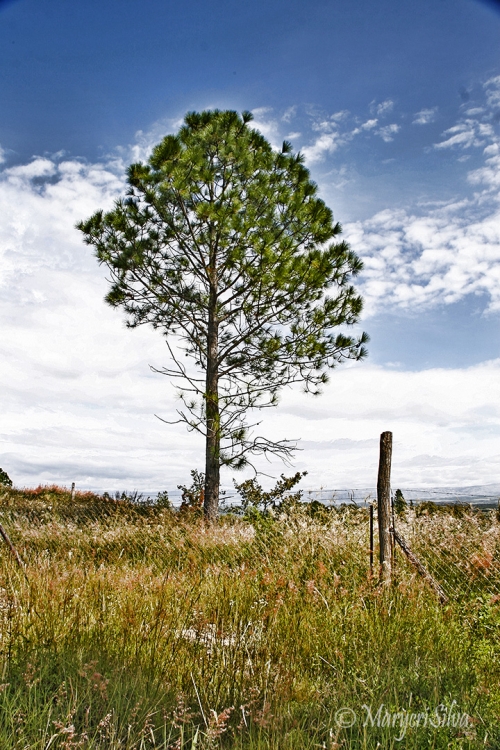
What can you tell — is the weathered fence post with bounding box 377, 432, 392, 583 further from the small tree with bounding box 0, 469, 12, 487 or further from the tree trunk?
the small tree with bounding box 0, 469, 12, 487

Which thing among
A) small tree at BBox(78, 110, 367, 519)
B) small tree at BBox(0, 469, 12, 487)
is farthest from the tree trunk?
small tree at BBox(0, 469, 12, 487)

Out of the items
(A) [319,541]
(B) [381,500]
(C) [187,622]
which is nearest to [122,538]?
(A) [319,541]

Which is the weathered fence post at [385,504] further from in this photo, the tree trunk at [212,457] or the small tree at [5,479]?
the small tree at [5,479]

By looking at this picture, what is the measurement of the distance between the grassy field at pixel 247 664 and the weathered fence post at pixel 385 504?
0.24m

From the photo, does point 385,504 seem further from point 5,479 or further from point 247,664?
point 5,479

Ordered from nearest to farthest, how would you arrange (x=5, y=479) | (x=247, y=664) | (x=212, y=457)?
1. (x=247, y=664)
2. (x=212, y=457)
3. (x=5, y=479)

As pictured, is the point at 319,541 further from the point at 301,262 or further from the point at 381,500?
the point at 301,262

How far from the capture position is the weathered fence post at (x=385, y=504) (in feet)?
17.4

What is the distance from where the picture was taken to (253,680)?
2.95m

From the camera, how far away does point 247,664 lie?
315 centimetres

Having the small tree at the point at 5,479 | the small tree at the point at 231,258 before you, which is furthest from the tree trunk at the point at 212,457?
the small tree at the point at 5,479

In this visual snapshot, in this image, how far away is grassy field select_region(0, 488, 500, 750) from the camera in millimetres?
2410

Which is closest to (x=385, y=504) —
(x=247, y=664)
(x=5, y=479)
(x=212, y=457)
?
(x=247, y=664)

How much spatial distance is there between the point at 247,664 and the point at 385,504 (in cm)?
282
